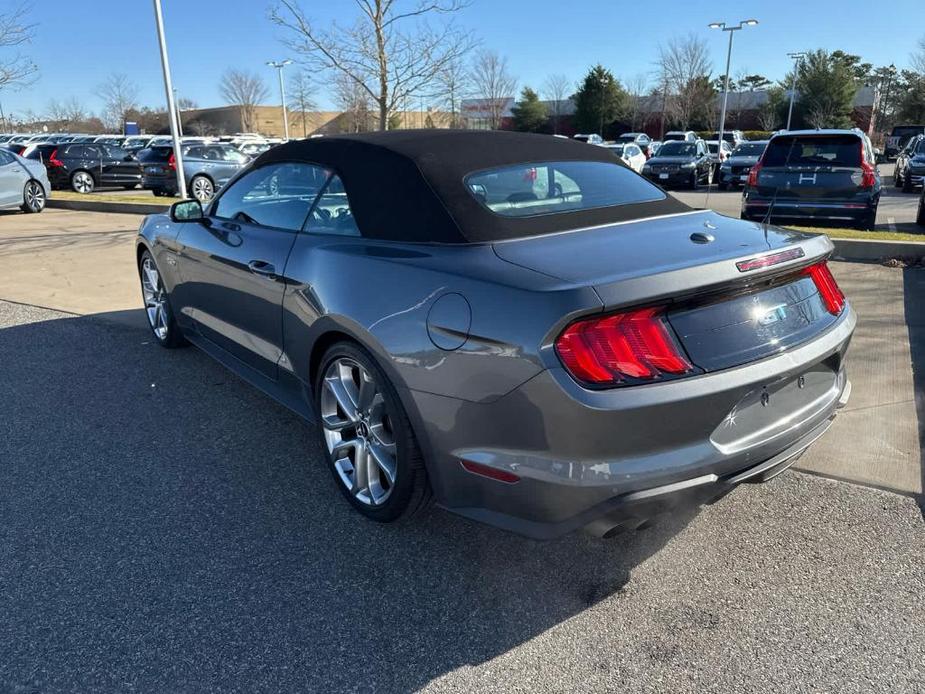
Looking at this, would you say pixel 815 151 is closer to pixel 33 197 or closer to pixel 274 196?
pixel 274 196

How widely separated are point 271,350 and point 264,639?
5.21 feet

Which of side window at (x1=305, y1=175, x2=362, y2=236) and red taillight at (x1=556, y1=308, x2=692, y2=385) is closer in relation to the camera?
red taillight at (x1=556, y1=308, x2=692, y2=385)

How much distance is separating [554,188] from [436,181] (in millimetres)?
669

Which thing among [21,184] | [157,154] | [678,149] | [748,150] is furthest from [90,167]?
[748,150]

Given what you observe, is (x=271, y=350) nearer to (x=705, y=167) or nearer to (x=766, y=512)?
(x=766, y=512)

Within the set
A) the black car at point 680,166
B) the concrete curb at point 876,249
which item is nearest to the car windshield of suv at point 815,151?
the concrete curb at point 876,249

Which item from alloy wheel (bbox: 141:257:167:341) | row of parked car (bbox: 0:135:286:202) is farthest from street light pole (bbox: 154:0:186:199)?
alloy wheel (bbox: 141:257:167:341)

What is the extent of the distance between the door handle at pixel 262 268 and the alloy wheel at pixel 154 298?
6.20 ft

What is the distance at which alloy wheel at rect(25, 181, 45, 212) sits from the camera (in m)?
15.3

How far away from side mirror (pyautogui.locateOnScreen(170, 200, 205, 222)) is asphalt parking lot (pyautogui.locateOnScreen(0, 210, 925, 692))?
127 centimetres

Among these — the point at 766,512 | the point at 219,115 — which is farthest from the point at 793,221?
the point at 219,115

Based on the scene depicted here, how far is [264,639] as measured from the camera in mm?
2377

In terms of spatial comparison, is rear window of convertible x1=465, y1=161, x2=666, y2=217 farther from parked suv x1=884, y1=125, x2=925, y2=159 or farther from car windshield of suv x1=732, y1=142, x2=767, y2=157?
parked suv x1=884, y1=125, x2=925, y2=159

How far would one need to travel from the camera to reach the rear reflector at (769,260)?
238cm
